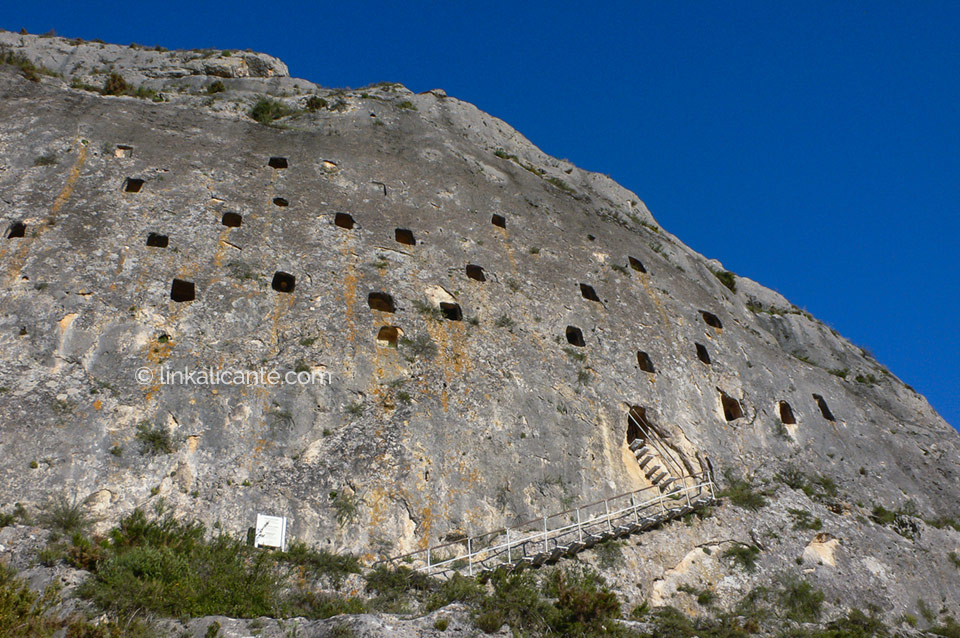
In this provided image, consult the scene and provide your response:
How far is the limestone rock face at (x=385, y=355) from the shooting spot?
14.8 m

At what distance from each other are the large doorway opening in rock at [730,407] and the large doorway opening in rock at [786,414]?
131cm

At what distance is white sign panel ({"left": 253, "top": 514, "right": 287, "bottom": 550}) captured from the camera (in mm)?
13711

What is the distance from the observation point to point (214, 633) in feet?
35.6

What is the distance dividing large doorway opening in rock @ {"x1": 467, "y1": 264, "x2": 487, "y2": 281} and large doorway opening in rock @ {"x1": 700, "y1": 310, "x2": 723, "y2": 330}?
6.75 metres

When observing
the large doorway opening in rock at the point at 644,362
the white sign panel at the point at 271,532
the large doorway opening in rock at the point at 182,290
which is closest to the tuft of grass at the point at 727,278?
the large doorway opening in rock at the point at 644,362

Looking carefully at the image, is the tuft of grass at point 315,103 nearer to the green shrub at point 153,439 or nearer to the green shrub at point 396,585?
the green shrub at point 153,439

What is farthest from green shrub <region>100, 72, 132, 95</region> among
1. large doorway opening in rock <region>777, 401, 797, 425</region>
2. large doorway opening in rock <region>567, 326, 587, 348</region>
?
Result: large doorway opening in rock <region>777, 401, 797, 425</region>

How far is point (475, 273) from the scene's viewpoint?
824 inches

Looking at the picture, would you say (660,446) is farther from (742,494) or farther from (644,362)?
(644,362)

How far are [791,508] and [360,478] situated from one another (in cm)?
970

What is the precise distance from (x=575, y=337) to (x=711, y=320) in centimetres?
528

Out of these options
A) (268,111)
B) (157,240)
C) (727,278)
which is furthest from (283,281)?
(727,278)

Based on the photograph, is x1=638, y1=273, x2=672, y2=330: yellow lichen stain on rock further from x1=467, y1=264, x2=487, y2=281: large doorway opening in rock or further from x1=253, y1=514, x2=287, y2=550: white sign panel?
x1=253, y1=514, x2=287, y2=550: white sign panel

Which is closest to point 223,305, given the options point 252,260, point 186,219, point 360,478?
point 252,260
